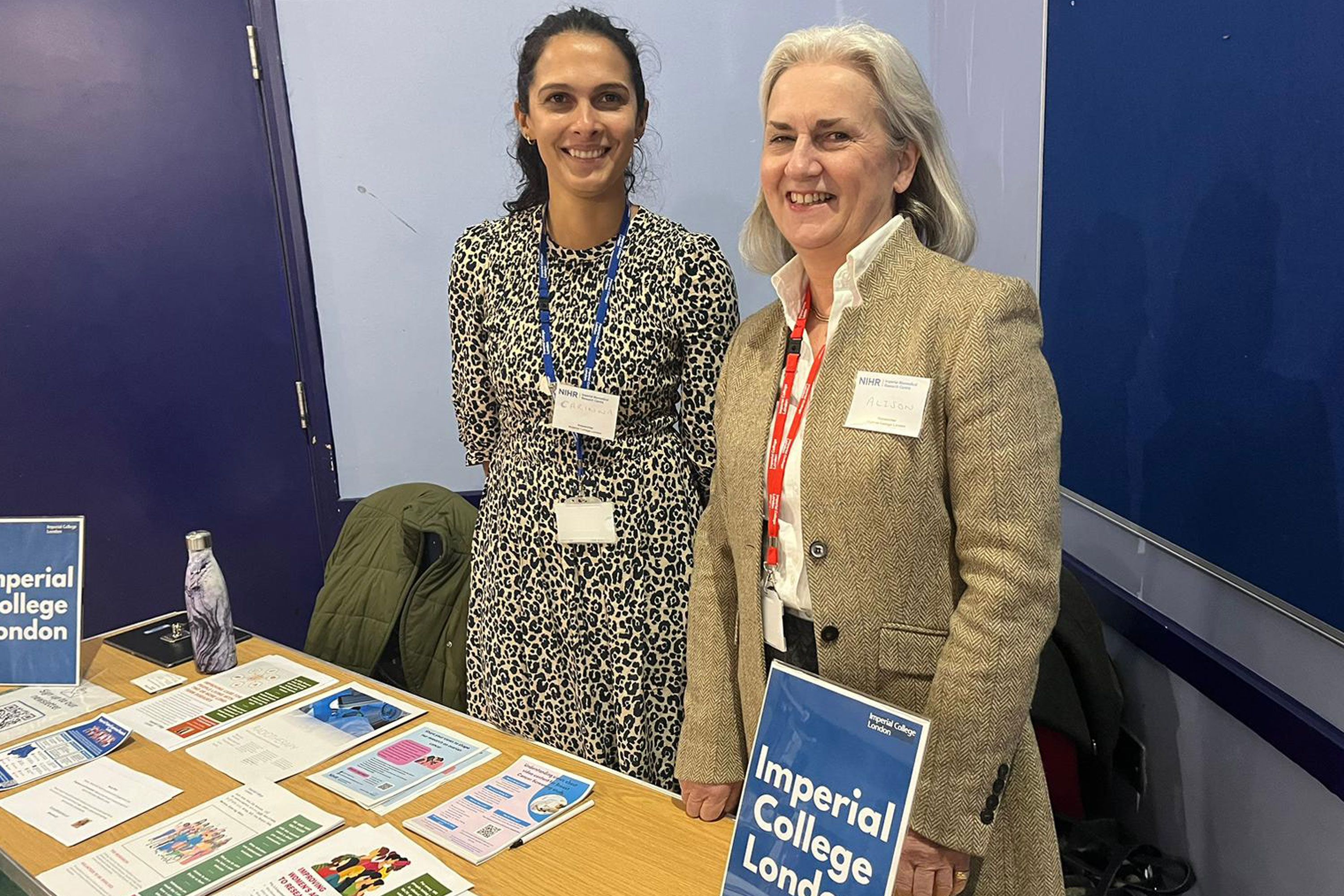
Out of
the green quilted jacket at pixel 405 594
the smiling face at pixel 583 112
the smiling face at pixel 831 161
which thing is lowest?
the green quilted jacket at pixel 405 594

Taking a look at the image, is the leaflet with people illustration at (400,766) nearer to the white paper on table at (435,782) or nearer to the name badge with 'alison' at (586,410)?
the white paper on table at (435,782)

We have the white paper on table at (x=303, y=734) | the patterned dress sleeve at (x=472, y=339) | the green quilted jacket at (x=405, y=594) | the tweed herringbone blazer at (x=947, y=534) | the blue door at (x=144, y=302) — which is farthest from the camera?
the blue door at (x=144, y=302)

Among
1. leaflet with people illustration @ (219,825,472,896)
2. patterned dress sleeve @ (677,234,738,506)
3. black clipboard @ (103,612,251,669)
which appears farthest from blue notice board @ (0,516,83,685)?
patterned dress sleeve @ (677,234,738,506)

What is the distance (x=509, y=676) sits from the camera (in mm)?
1769

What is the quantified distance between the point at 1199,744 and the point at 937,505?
3.26 ft

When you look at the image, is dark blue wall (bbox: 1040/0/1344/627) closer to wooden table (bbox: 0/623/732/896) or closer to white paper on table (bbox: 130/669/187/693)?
wooden table (bbox: 0/623/732/896)

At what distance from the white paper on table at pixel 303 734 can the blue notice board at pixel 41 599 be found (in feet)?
1.48

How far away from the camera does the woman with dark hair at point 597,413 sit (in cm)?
161

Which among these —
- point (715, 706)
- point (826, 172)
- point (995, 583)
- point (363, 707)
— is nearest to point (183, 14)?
point (363, 707)

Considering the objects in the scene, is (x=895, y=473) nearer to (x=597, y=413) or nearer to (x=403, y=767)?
(x=597, y=413)

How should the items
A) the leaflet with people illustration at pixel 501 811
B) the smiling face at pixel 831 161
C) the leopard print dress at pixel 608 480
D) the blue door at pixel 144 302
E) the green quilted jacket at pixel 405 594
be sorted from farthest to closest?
the blue door at pixel 144 302, the green quilted jacket at pixel 405 594, the leopard print dress at pixel 608 480, the leaflet with people illustration at pixel 501 811, the smiling face at pixel 831 161

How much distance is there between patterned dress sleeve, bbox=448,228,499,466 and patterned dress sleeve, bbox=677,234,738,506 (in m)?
0.40

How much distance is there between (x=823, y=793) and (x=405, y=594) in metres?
1.70

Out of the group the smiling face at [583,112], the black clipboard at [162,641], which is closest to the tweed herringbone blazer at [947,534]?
the smiling face at [583,112]
